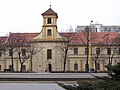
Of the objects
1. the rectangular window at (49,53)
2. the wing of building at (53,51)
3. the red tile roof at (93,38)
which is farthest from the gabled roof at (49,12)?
the rectangular window at (49,53)

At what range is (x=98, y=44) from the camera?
71.4 meters

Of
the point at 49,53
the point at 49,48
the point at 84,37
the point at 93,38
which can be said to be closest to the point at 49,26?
the point at 49,48

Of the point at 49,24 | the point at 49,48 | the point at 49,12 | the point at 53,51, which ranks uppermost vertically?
the point at 49,12

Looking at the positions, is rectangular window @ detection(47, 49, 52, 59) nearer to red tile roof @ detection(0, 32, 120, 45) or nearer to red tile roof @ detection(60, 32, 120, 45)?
red tile roof @ detection(0, 32, 120, 45)

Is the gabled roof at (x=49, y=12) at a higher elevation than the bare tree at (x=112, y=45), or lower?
higher

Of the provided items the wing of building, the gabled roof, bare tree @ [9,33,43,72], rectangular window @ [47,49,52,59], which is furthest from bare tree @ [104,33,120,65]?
bare tree @ [9,33,43,72]

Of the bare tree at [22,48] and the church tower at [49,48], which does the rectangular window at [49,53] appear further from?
the bare tree at [22,48]

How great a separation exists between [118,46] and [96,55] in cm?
488

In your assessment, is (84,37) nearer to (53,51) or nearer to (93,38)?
(93,38)

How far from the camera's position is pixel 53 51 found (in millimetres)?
69250

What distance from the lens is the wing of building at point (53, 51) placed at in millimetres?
68375

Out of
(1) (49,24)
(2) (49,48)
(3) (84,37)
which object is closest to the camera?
(1) (49,24)

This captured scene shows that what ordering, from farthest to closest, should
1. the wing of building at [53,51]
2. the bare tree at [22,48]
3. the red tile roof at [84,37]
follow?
the red tile roof at [84,37] → the wing of building at [53,51] → the bare tree at [22,48]

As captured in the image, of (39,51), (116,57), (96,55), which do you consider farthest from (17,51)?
(116,57)
